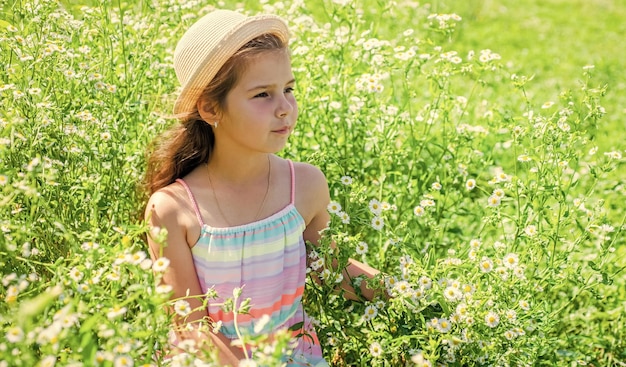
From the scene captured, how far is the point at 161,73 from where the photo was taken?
2.68 m

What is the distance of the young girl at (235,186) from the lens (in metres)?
1.96

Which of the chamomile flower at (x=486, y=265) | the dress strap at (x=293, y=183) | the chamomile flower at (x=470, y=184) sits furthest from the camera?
the chamomile flower at (x=470, y=184)

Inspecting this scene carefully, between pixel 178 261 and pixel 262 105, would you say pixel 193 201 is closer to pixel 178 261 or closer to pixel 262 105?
pixel 178 261

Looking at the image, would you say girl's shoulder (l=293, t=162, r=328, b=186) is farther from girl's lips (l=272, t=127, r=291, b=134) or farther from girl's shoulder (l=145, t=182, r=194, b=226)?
girl's shoulder (l=145, t=182, r=194, b=226)

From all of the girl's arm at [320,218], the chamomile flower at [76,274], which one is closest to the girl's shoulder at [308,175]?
the girl's arm at [320,218]

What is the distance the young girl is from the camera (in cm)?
196

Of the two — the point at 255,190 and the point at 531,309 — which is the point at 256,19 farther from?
the point at 531,309

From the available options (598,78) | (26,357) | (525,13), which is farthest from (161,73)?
(525,13)

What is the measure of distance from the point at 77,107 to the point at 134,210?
1.36ft

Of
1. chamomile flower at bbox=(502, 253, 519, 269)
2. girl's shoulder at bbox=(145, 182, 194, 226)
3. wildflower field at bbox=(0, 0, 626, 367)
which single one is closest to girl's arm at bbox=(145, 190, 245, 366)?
girl's shoulder at bbox=(145, 182, 194, 226)

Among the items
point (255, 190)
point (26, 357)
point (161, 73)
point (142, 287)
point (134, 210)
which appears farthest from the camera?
point (161, 73)

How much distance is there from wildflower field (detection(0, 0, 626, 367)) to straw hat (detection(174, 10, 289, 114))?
343 millimetres

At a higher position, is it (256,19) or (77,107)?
(256,19)

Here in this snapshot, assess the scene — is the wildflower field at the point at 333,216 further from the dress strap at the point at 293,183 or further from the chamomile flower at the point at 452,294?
the dress strap at the point at 293,183
